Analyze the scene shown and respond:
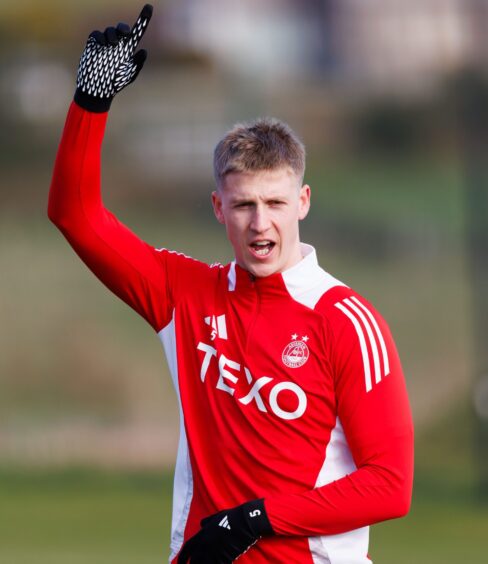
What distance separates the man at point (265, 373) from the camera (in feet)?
6.81

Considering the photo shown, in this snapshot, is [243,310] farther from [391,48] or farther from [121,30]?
[391,48]

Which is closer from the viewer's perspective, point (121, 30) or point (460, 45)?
point (121, 30)

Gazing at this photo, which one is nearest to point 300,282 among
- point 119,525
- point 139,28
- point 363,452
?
point 363,452

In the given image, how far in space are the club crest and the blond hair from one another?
0.32 m

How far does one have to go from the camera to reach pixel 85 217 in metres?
2.22

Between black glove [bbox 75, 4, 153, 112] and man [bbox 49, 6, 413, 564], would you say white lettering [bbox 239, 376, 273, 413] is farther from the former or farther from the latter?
black glove [bbox 75, 4, 153, 112]

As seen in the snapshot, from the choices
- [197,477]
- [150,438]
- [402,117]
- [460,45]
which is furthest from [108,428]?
[197,477]

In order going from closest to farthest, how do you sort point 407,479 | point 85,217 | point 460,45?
1. point 407,479
2. point 85,217
3. point 460,45

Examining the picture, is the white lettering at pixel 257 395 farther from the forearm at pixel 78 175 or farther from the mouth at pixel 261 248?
the forearm at pixel 78 175

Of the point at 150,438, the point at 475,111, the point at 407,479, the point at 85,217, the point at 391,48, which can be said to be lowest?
the point at 407,479

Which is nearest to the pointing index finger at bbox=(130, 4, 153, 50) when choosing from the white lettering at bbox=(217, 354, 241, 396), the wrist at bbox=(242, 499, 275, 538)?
the white lettering at bbox=(217, 354, 241, 396)

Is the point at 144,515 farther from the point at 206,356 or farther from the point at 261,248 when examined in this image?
the point at 261,248

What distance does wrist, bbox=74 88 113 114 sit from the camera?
2.15 m

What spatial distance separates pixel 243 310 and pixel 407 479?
1.49ft
